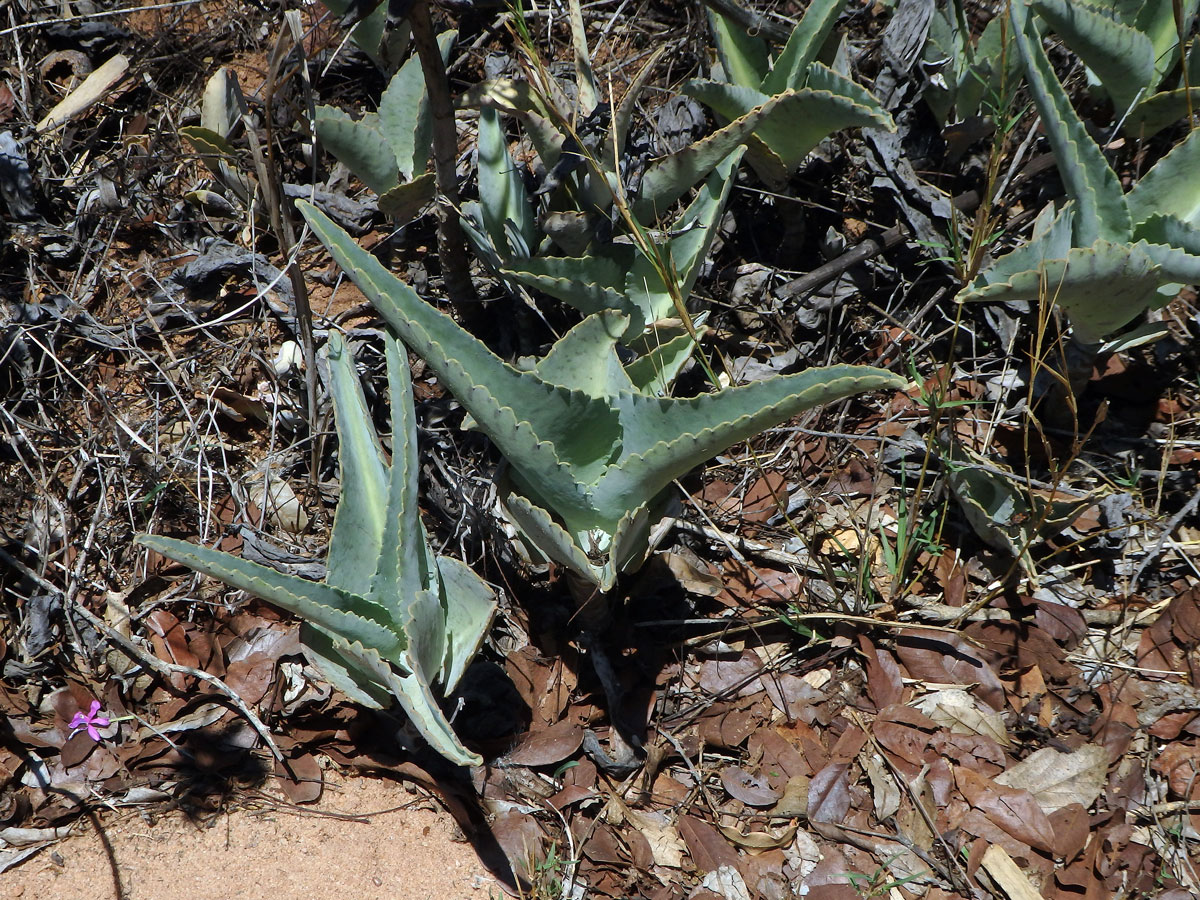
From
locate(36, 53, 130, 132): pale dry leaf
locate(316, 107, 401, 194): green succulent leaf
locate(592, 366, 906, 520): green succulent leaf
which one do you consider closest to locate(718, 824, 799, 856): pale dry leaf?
locate(592, 366, 906, 520): green succulent leaf

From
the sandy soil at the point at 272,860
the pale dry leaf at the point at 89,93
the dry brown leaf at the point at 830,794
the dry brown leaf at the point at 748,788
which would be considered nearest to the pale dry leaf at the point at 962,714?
the dry brown leaf at the point at 830,794

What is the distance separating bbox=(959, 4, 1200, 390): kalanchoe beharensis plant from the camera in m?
1.40

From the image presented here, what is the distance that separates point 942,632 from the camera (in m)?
1.69

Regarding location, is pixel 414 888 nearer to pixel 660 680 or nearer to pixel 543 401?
pixel 660 680

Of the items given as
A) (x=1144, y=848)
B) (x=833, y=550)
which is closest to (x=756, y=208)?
(x=833, y=550)

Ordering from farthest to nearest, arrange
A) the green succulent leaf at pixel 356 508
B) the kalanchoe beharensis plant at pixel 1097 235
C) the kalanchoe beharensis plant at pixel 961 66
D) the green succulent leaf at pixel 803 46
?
1. the kalanchoe beharensis plant at pixel 961 66
2. the green succulent leaf at pixel 803 46
3. the kalanchoe beharensis plant at pixel 1097 235
4. the green succulent leaf at pixel 356 508

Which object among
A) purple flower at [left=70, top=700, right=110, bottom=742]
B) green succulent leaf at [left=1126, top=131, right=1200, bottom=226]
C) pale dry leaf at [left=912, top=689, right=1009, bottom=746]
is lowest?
pale dry leaf at [left=912, top=689, right=1009, bottom=746]

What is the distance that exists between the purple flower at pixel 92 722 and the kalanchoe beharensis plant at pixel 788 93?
5.15 feet

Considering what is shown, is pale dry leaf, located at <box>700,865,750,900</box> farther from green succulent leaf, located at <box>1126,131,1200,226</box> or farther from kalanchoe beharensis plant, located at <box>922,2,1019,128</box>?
kalanchoe beharensis plant, located at <box>922,2,1019,128</box>

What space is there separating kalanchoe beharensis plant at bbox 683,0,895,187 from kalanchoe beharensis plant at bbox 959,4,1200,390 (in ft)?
0.85

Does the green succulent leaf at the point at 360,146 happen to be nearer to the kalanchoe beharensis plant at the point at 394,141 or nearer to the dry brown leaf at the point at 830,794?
the kalanchoe beharensis plant at the point at 394,141

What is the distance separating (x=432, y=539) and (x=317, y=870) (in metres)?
0.61

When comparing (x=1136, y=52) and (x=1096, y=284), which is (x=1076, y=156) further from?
(x=1136, y=52)

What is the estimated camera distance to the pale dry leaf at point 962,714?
160cm
